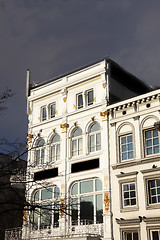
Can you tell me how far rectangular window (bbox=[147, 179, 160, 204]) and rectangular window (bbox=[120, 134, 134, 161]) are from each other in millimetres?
2686

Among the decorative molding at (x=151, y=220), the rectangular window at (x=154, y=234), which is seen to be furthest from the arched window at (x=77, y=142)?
the rectangular window at (x=154, y=234)

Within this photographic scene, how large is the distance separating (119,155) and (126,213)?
450cm

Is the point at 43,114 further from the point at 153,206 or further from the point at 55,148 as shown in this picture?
the point at 153,206

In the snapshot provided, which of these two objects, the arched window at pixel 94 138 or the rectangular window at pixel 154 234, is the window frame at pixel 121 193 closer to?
the rectangular window at pixel 154 234

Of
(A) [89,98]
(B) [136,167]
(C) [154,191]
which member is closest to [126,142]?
(B) [136,167]

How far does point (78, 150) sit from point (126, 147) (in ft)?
15.7

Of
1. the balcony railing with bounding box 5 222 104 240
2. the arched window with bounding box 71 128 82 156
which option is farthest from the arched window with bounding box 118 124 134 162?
the balcony railing with bounding box 5 222 104 240

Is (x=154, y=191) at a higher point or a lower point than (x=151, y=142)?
lower

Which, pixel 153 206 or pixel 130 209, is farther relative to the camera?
pixel 130 209

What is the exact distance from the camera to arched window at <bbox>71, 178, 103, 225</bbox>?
2766 centimetres

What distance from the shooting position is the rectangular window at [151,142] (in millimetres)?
26391

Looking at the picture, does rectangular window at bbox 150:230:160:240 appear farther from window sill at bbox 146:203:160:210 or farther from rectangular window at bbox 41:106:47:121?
rectangular window at bbox 41:106:47:121

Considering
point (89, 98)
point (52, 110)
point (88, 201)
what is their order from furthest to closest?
point (52, 110) < point (89, 98) < point (88, 201)

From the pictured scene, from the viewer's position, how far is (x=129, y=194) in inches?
1041
